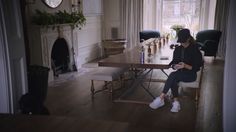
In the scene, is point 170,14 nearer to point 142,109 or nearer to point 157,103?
point 157,103

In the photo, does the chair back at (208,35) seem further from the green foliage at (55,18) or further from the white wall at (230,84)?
the white wall at (230,84)

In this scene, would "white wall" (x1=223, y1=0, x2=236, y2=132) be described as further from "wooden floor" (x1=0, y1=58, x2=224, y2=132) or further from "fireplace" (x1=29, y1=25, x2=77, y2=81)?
"fireplace" (x1=29, y1=25, x2=77, y2=81)

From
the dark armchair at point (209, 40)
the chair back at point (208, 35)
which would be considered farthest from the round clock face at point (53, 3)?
the chair back at point (208, 35)

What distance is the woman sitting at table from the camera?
346 cm

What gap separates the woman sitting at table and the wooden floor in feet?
1.01

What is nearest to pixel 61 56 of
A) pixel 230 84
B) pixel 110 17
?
pixel 110 17

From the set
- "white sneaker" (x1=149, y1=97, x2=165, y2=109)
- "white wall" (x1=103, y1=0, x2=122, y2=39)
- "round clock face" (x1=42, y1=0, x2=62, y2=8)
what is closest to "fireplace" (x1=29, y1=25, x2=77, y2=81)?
"round clock face" (x1=42, y1=0, x2=62, y2=8)

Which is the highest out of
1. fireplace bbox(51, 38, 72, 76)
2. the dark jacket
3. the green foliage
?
the green foliage

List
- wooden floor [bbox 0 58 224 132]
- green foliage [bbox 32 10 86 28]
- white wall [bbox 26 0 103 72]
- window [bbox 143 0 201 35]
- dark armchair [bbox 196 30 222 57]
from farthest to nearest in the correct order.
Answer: window [bbox 143 0 201 35], dark armchair [bbox 196 30 222 57], white wall [bbox 26 0 103 72], green foliage [bbox 32 10 86 28], wooden floor [bbox 0 58 224 132]

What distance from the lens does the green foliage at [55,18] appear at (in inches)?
186

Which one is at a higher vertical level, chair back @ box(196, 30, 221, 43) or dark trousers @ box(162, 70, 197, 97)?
chair back @ box(196, 30, 221, 43)

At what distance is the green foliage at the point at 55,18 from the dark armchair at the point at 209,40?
3290mm

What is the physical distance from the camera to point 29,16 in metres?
4.67

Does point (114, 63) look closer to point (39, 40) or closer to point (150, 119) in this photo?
point (150, 119)
